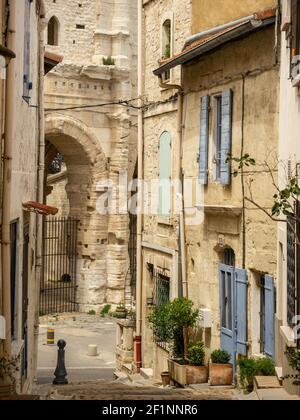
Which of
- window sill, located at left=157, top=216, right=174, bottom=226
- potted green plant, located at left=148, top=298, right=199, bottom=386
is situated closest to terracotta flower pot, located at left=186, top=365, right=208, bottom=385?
potted green plant, located at left=148, top=298, right=199, bottom=386

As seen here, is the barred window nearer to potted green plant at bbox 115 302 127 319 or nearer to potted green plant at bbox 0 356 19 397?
potted green plant at bbox 0 356 19 397

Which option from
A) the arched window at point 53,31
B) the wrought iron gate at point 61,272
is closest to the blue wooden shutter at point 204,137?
the wrought iron gate at point 61,272

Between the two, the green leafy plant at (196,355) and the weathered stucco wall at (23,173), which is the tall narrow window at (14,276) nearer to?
the weathered stucco wall at (23,173)

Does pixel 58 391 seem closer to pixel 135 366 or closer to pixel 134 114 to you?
pixel 135 366

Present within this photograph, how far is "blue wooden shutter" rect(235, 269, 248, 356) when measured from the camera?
13102 millimetres

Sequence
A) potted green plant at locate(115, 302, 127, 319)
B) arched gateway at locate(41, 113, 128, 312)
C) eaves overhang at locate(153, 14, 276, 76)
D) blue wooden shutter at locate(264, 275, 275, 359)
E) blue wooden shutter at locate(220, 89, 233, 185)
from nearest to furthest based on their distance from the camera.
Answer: blue wooden shutter at locate(264, 275, 275, 359) → eaves overhang at locate(153, 14, 276, 76) → blue wooden shutter at locate(220, 89, 233, 185) → potted green plant at locate(115, 302, 127, 319) → arched gateway at locate(41, 113, 128, 312)

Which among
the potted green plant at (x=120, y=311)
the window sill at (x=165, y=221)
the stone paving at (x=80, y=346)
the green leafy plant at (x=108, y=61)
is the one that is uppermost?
the green leafy plant at (x=108, y=61)

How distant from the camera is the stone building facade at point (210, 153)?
42.0ft

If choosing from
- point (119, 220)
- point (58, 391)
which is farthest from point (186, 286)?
point (119, 220)

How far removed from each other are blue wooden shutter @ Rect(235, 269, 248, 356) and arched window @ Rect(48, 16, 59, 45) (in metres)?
17.6

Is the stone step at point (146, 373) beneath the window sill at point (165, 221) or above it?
beneath

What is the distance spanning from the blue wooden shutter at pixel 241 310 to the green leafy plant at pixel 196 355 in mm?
1178

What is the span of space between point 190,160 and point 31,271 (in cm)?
372

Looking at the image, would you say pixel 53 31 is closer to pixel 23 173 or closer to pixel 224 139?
pixel 224 139
